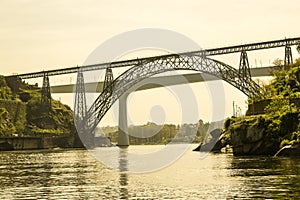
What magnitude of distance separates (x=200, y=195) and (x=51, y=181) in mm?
14777

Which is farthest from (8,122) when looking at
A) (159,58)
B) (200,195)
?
(200,195)

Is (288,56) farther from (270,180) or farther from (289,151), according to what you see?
(270,180)

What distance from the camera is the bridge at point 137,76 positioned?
346 ft

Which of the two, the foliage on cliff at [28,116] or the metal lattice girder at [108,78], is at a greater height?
the metal lattice girder at [108,78]

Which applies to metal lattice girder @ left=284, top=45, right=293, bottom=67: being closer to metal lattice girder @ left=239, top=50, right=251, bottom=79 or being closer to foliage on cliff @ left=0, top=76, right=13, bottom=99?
metal lattice girder @ left=239, top=50, right=251, bottom=79

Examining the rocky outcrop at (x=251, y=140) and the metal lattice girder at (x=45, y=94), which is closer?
the rocky outcrop at (x=251, y=140)

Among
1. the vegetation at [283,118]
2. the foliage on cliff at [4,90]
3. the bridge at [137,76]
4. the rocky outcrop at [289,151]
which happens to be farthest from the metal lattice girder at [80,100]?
the rocky outcrop at [289,151]

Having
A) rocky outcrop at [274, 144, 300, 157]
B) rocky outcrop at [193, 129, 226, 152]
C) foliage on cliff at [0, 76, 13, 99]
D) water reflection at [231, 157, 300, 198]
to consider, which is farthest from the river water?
foliage on cliff at [0, 76, 13, 99]

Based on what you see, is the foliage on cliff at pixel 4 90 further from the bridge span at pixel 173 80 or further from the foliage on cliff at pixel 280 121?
the foliage on cliff at pixel 280 121

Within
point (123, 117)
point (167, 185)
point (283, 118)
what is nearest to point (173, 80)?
point (123, 117)

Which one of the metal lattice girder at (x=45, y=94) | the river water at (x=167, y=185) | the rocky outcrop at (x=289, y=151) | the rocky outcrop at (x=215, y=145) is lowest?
the river water at (x=167, y=185)

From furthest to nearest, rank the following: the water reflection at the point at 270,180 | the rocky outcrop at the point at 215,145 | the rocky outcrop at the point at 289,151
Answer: the rocky outcrop at the point at 215,145 < the rocky outcrop at the point at 289,151 < the water reflection at the point at 270,180

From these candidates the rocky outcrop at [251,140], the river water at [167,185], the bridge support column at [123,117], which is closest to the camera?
the river water at [167,185]

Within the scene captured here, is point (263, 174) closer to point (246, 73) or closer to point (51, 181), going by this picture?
point (51, 181)
